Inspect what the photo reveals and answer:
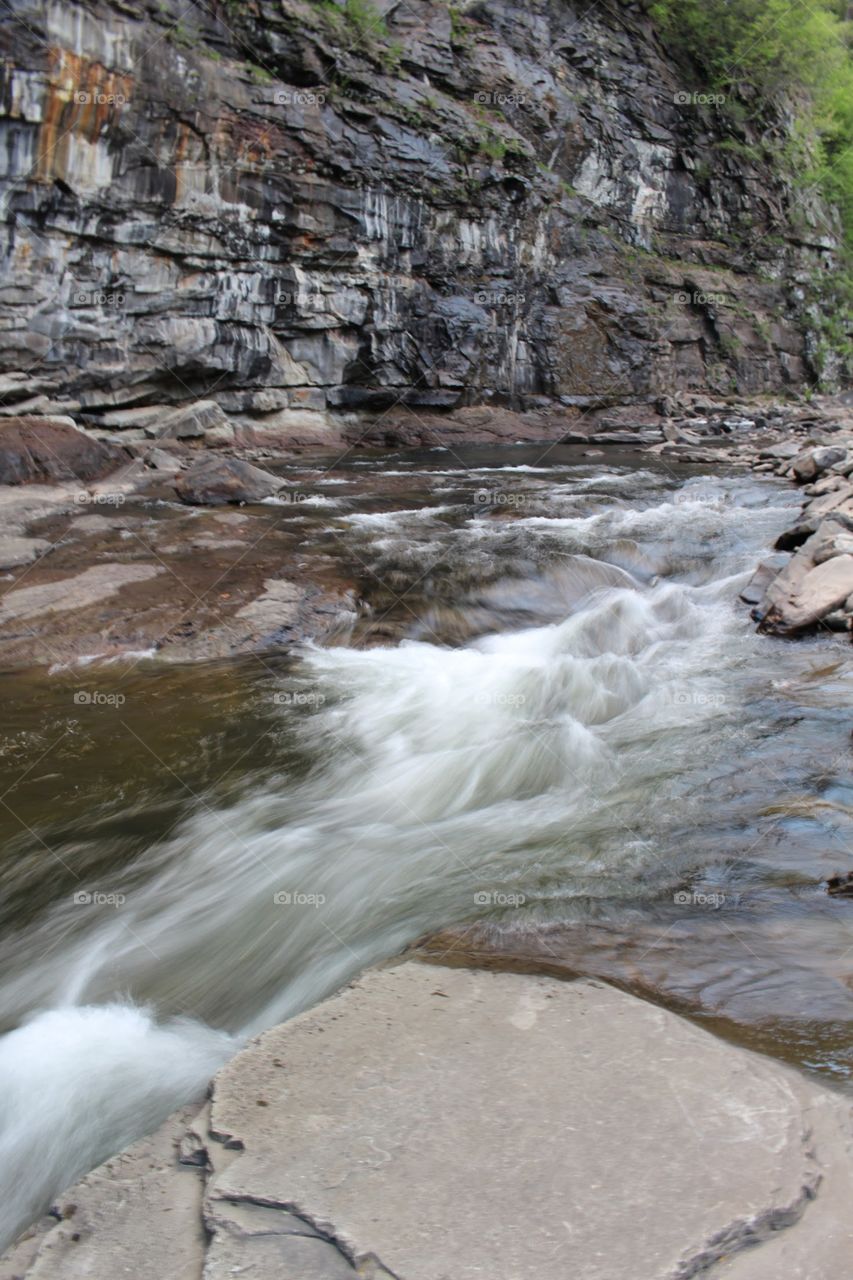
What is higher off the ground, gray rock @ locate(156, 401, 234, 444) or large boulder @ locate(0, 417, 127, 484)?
gray rock @ locate(156, 401, 234, 444)

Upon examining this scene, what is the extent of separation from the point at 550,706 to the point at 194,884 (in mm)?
2834

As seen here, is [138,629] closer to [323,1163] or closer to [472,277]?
[323,1163]

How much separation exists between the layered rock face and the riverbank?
279cm

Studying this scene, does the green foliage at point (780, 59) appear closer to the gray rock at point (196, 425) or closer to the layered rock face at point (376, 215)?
the layered rock face at point (376, 215)

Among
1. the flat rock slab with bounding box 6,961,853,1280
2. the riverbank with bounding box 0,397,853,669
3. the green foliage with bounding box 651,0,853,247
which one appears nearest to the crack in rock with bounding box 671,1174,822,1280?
the flat rock slab with bounding box 6,961,853,1280

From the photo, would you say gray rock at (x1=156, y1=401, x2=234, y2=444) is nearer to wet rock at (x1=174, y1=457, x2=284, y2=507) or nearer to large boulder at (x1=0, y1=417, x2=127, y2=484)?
large boulder at (x1=0, y1=417, x2=127, y2=484)

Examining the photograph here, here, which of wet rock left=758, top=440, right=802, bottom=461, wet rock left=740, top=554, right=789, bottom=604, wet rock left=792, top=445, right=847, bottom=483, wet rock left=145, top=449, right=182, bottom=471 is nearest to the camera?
wet rock left=740, top=554, right=789, bottom=604

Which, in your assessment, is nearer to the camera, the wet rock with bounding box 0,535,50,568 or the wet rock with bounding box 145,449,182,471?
the wet rock with bounding box 0,535,50,568

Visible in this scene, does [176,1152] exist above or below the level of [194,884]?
above

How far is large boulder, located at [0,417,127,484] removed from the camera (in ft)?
37.3

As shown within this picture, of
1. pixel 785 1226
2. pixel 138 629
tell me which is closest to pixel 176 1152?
pixel 785 1226

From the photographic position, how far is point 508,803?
466cm

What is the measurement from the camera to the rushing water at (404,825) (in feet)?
9.52

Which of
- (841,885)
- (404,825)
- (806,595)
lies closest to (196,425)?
(806,595)
